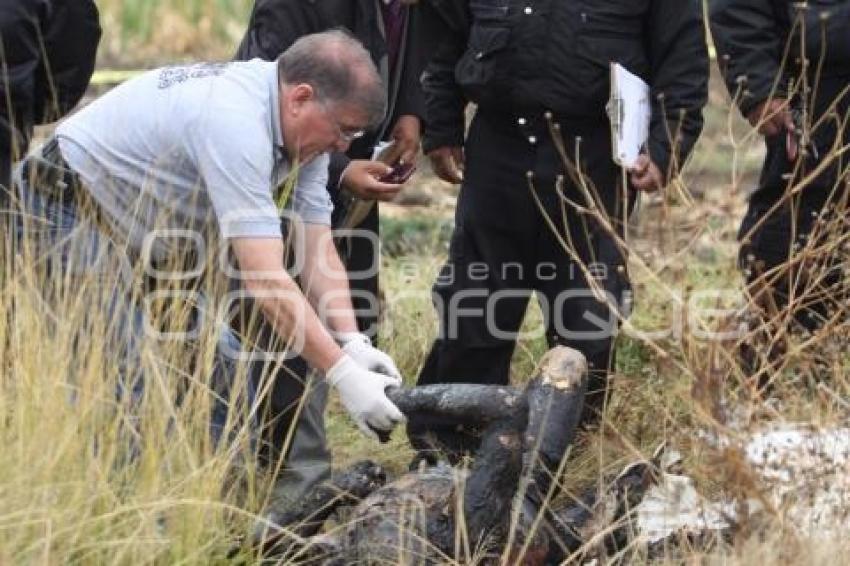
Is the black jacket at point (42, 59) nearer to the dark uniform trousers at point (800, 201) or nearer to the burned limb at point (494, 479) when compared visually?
the burned limb at point (494, 479)

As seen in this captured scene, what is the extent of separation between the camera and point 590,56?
5770 mm

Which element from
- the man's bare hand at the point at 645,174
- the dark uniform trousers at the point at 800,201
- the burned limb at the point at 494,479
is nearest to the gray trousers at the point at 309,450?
the burned limb at the point at 494,479

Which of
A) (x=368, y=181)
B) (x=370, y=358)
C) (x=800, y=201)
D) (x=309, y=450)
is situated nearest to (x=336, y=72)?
(x=370, y=358)

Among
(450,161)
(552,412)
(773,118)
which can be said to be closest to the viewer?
(552,412)

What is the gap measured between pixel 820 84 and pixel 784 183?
0.34 m

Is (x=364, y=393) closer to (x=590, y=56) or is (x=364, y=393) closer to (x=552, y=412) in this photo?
(x=552, y=412)

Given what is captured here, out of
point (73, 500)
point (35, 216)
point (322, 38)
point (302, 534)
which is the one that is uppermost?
point (322, 38)

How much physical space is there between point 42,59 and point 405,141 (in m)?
1.19

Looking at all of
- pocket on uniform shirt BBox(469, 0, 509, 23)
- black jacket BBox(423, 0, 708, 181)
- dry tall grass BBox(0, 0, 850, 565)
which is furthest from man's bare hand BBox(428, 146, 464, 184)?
dry tall grass BBox(0, 0, 850, 565)

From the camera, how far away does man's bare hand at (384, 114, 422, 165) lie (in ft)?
20.2

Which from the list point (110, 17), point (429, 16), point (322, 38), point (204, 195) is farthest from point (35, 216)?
point (110, 17)

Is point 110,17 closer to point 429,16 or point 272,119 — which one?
point 429,16

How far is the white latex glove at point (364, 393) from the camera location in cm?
475

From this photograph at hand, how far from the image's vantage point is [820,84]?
20.1 ft
